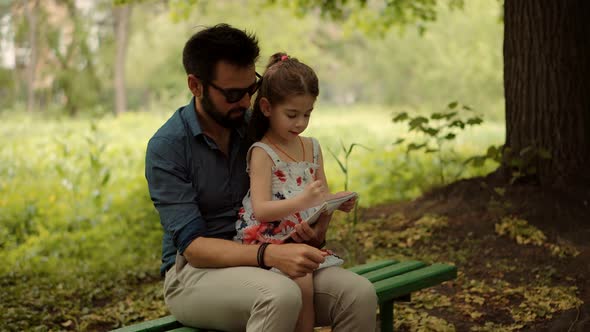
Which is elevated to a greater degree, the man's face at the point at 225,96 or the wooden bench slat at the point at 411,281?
the man's face at the point at 225,96

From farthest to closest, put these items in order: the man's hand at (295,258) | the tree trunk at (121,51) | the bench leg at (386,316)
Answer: the tree trunk at (121,51) < the bench leg at (386,316) < the man's hand at (295,258)

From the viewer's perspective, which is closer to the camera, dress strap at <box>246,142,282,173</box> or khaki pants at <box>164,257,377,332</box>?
khaki pants at <box>164,257,377,332</box>

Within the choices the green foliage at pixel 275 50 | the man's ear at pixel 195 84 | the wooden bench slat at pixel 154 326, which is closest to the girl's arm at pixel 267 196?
the man's ear at pixel 195 84

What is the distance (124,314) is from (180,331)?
1616mm

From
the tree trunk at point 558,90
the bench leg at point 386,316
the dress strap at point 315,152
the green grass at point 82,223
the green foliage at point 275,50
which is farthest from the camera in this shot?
the green foliage at point 275,50

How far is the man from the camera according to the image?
2.40 meters

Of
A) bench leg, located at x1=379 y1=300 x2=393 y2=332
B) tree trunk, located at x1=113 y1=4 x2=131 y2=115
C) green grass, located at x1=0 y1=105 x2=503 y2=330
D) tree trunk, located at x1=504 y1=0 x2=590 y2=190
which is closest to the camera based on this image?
bench leg, located at x1=379 y1=300 x2=393 y2=332

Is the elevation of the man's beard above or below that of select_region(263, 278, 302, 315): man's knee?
above

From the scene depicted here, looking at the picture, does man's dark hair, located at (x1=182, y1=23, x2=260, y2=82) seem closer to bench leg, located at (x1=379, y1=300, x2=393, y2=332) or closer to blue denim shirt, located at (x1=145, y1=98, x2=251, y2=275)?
blue denim shirt, located at (x1=145, y1=98, x2=251, y2=275)

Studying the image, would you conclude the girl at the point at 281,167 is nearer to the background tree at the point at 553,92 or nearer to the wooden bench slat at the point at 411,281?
the wooden bench slat at the point at 411,281

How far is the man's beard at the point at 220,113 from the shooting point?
8.81 feet

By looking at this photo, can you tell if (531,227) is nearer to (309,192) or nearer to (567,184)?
(567,184)

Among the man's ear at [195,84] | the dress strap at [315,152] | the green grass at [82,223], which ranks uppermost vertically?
the man's ear at [195,84]

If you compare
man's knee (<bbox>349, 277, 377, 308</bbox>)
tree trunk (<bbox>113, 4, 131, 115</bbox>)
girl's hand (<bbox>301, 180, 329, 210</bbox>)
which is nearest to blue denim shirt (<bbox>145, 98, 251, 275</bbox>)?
girl's hand (<bbox>301, 180, 329, 210</bbox>)
